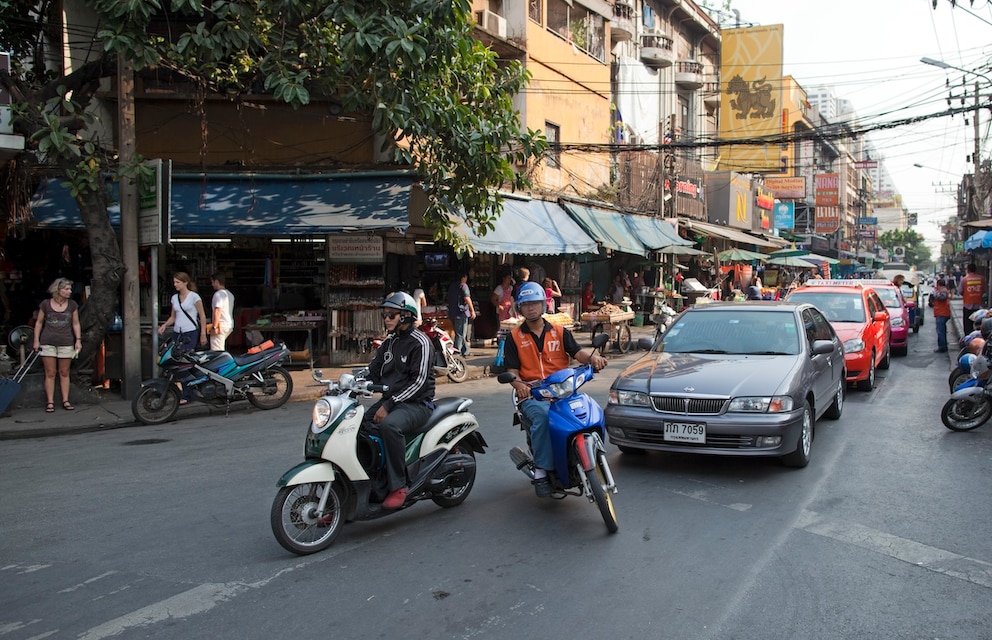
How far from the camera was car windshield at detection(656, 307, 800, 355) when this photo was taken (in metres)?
7.81

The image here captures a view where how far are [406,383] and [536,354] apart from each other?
105 cm

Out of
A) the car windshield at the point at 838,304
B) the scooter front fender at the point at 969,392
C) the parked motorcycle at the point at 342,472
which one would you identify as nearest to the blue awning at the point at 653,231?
the car windshield at the point at 838,304

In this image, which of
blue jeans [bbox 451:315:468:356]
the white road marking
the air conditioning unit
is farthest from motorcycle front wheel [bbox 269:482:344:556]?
the air conditioning unit

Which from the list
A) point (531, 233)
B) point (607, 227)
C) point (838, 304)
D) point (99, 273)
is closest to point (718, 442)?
point (838, 304)

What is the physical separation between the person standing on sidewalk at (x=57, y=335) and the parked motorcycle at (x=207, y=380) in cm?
111

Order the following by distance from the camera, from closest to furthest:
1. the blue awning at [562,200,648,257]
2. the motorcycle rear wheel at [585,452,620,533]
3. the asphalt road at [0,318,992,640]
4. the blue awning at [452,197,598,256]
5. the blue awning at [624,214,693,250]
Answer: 1. the asphalt road at [0,318,992,640]
2. the motorcycle rear wheel at [585,452,620,533]
3. the blue awning at [452,197,598,256]
4. the blue awning at [562,200,648,257]
5. the blue awning at [624,214,693,250]

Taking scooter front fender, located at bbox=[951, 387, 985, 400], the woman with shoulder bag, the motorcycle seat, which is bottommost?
scooter front fender, located at bbox=[951, 387, 985, 400]

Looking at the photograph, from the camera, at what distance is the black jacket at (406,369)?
5438 mm

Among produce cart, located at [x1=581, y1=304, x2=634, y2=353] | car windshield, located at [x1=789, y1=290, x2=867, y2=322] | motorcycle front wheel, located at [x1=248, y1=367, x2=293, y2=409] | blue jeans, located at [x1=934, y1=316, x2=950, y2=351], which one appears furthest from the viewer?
blue jeans, located at [x1=934, y1=316, x2=950, y2=351]

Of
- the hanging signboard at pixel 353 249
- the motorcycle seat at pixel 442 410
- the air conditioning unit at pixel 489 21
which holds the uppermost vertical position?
the air conditioning unit at pixel 489 21

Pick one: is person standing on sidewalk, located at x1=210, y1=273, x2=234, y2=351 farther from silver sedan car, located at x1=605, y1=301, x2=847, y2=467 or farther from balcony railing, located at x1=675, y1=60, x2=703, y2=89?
balcony railing, located at x1=675, y1=60, x2=703, y2=89

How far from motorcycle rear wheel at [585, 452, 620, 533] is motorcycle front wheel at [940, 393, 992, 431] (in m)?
5.52

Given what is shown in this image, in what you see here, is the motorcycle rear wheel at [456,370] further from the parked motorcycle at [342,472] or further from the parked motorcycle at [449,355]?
the parked motorcycle at [342,472]

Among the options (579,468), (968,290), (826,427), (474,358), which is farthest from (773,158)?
(579,468)
